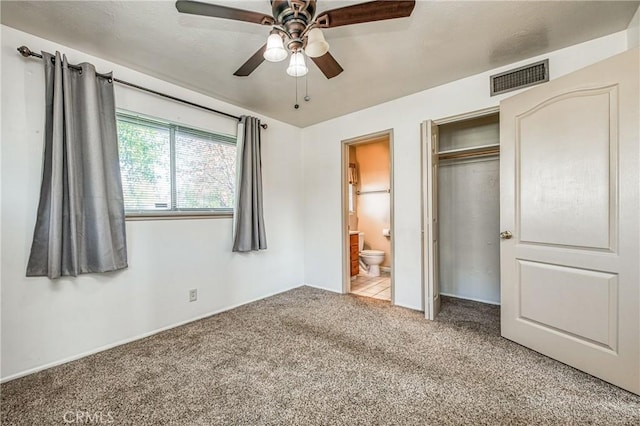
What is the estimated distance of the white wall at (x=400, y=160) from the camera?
7.81 feet

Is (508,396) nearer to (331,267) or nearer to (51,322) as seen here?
(331,267)

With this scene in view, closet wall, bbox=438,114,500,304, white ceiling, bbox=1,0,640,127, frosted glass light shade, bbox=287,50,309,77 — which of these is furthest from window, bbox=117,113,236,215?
closet wall, bbox=438,114,500,304

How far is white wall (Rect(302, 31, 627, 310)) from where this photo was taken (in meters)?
2.38

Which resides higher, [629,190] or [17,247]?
[629,190]

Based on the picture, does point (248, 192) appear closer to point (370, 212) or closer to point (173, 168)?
point (173, 168)

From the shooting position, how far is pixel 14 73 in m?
1.88

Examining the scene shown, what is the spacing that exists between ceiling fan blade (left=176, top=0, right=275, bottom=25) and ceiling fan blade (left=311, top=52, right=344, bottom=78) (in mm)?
368

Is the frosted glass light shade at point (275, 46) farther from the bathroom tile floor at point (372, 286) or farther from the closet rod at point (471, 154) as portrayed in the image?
the bathroom tile floor at point (372, 286)

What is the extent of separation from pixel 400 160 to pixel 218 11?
2.36 m

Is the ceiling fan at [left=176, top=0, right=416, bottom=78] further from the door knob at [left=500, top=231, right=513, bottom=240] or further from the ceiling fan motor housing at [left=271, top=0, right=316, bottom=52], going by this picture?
the door knob at [left=500, top=231, right=513, bottom=240]

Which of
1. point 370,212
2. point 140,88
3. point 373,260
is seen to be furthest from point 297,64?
point 370,212

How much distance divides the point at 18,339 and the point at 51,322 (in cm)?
18

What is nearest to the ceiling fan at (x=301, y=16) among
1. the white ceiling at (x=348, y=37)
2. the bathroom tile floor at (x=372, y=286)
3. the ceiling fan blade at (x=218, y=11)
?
the ceiling fan blade at (x=218, y=11)

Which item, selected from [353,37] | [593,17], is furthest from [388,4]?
[593,17]
